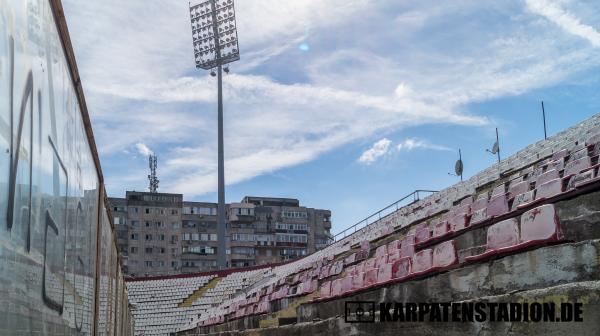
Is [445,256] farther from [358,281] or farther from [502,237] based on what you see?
[358,281]

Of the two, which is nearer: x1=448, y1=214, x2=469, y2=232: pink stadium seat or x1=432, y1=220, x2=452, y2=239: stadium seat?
x1=448, y1=214, x2=469, y2=232: pink stadium seat

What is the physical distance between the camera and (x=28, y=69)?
5.79 feet

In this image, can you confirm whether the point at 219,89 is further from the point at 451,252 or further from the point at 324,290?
the point at 451,252

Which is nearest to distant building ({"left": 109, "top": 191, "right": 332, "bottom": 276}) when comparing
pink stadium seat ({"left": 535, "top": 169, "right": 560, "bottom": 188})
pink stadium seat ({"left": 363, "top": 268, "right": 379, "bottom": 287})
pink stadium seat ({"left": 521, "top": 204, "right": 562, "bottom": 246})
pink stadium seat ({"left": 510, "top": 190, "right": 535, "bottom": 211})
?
pink stadium seat ({"left": 535, "top": 169, "right": 560, "bottom": 188})

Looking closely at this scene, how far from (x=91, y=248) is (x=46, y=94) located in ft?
6.01

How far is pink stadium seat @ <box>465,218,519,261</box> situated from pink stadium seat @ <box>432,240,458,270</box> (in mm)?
376

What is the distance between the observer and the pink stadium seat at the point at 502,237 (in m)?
4.86

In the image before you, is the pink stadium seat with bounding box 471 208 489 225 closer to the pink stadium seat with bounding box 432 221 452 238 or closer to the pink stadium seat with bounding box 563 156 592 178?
the pink stadium seat with bounding box 432 221 452 238

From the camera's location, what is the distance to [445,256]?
585cm

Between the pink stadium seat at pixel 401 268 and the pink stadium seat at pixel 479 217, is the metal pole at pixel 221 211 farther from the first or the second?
the pink stadium seat at pixel 401 268

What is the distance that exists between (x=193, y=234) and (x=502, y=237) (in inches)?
3199

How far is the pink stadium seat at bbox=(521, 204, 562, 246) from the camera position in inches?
165

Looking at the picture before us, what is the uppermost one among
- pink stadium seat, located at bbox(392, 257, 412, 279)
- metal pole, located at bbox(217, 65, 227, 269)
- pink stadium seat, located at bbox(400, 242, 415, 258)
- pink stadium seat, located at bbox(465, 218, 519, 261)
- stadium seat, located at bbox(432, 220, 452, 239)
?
metal pole, located at bbox(217, 65, 227, 269)

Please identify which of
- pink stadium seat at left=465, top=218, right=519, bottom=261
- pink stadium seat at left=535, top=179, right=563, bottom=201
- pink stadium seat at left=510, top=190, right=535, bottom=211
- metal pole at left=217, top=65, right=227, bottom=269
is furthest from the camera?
metal pole at left=217, top=65, right=227, bottom=269
